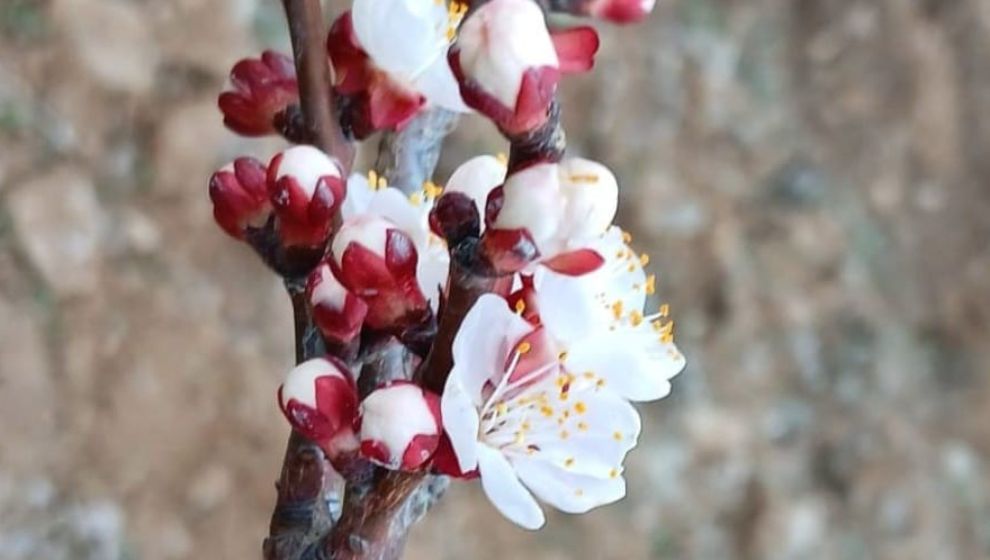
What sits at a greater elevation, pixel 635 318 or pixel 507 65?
pixel 507 65

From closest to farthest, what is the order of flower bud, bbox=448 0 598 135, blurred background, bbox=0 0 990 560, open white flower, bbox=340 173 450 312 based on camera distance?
flower bud, bbox=448 0 598 135 < open white flower, bbox=340 173 450 312 < blurred background, bbox=0 0 990 560

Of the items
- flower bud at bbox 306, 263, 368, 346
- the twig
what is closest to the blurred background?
the twig

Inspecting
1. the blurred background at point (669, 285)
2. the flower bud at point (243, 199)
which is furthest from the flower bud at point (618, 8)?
the blurred background at point (669, 285)

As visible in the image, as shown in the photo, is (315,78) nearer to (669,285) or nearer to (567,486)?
(567,486)

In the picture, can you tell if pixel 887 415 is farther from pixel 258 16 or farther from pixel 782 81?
pixel 258 16

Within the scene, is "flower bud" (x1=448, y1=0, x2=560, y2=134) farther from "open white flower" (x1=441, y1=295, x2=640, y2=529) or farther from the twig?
the twig

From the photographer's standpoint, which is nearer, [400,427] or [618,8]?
[400,427]

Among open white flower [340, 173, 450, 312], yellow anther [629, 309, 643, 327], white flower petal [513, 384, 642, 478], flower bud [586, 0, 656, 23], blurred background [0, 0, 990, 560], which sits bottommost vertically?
blurred background [0, 0, 990, 560]

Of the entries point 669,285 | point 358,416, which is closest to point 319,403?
point 358,416
